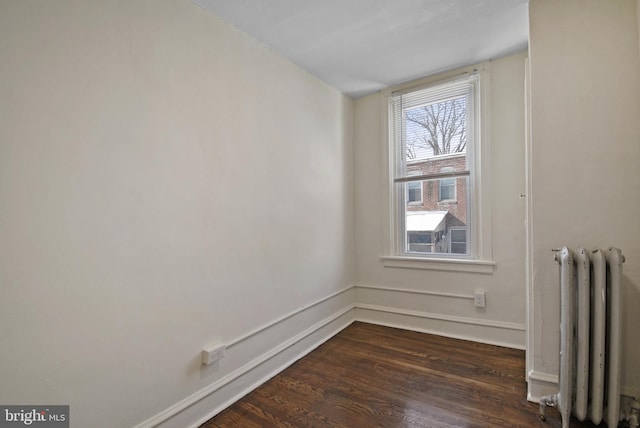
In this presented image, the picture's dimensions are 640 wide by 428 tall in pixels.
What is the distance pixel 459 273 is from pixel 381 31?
2061 millimetres

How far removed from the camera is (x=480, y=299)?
8.55 ft

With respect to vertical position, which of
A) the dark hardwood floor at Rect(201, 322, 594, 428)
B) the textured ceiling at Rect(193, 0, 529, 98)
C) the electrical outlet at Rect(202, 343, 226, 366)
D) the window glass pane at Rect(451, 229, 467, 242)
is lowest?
the dark hardwood floor at Rect(201, 322, 594, 428)

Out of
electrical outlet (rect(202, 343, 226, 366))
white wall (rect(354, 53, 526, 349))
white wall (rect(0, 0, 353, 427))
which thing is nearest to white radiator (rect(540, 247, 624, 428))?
white wall (rect(354, 53, 526, 349))

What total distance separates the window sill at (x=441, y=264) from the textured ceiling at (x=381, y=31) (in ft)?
5.60

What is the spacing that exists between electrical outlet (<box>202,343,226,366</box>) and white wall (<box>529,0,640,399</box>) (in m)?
1.82

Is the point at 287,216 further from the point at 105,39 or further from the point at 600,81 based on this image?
the point at 600,81

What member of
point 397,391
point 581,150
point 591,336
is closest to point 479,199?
point 581,150

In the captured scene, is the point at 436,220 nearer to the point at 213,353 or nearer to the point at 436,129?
the point at 436,129

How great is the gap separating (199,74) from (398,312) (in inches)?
103

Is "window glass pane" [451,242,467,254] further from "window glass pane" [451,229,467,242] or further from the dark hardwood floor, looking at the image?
the dark hardwood floor

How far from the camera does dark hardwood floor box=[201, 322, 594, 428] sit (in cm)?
166

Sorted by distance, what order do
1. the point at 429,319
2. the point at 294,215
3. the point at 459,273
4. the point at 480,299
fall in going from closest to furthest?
the point at 294,215, the point at 480,299, the point at 459,273, the point at 429,319

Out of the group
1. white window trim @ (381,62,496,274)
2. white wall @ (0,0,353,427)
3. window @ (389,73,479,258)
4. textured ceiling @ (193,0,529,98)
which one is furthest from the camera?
window @ (389,73,479,258)

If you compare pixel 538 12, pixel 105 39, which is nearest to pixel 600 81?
pixel 538 12
